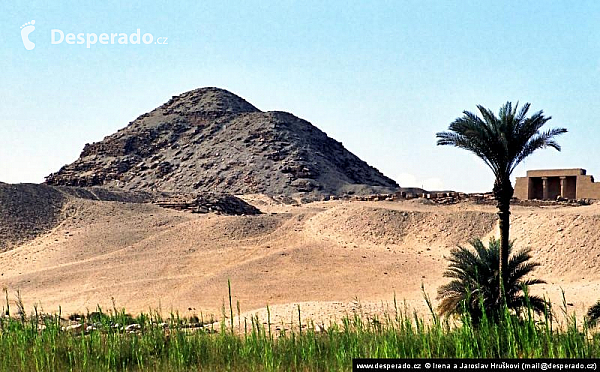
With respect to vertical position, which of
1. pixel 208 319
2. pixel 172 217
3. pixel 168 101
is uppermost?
pixel 168 101

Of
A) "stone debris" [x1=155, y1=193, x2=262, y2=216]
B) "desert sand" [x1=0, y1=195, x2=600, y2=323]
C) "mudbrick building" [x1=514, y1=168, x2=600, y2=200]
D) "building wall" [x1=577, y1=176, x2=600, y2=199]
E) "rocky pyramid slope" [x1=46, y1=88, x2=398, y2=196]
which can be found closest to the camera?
"desert sand" [x1=0, y1=195, x2=600, y2=323]

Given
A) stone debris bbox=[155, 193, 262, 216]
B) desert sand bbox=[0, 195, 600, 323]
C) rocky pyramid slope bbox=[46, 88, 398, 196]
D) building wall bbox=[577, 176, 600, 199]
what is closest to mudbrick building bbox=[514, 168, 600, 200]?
building wall bbox=[577, 176, 600, 199]

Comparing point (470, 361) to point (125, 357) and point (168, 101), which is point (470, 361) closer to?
point (125, 357)

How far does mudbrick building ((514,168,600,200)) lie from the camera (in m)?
34.2

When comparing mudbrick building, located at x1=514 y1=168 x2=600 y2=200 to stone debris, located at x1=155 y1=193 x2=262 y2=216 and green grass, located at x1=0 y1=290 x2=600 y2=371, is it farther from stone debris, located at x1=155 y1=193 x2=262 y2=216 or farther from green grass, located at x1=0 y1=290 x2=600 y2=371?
green grass, located at x1=0 y1=290 x2=600 y2=371

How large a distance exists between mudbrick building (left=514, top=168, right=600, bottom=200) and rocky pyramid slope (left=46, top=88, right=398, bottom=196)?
23.6 meters

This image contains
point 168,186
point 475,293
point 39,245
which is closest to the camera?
point 475,293

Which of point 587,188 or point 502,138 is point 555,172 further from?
point 502,138

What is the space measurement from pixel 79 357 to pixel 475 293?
6932 mm

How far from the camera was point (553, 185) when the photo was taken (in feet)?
117

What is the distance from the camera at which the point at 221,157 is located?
71312 mm

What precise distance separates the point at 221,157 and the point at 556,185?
135ft

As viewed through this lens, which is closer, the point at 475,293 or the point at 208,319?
the point at 475,293

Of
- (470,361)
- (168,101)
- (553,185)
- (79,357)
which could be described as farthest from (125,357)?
(168,101)
